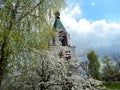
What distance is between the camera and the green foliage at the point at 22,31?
6.34 metres

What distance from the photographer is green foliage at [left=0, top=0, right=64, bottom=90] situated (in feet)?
20.8

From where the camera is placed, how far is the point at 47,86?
9641mm

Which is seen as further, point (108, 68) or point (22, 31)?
point (108, 68)

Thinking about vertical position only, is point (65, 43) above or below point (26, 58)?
above

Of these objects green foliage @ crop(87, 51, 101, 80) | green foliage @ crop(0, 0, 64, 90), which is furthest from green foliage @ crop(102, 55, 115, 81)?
green foliage @ crop(0, 0, 64, 90)

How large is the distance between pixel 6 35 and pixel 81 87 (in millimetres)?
4503

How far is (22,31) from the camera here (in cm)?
661

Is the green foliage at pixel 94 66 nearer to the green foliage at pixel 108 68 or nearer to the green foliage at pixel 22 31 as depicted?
the green foliage at pixel 108 68

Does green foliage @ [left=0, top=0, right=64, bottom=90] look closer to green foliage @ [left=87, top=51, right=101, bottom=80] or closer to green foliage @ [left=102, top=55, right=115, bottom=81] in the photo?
green foliage @ [left=87, top=51, right=101, bottom=80]

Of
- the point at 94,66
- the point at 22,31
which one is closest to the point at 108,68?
the point at 94,66

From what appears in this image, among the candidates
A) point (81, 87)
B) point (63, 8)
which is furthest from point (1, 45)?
point (81, 87)

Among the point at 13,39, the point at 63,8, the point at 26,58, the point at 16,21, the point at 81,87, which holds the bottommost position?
the point at 81,87

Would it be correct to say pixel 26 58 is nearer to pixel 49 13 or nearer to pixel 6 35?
pixel 6 35

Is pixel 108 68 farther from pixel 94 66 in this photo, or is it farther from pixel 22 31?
pixel 22 31
